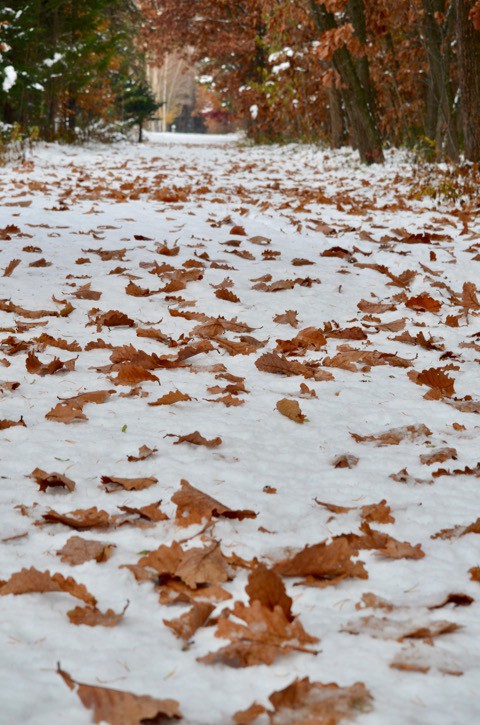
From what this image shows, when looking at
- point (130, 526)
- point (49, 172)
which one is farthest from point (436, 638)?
point (49, 172)

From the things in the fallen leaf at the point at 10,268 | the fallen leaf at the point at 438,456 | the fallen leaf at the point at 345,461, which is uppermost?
the fallen leaf at the point at 10,268

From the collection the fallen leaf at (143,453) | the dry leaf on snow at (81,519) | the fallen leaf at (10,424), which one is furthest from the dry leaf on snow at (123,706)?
the fallen leaf at (10,424)

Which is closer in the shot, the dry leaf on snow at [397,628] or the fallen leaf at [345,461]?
the dry leaf on snow at [397,628]

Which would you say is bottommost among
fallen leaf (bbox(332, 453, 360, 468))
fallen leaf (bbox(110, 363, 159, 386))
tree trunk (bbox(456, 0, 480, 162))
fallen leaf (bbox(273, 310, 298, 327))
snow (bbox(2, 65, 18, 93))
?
fallen leaf (bbox(332, 453, 360, 468))

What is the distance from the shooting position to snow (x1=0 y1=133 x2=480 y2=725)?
134 centimetres

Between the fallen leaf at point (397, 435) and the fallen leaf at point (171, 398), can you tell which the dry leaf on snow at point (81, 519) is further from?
the fallen leaf at point (397, 435)

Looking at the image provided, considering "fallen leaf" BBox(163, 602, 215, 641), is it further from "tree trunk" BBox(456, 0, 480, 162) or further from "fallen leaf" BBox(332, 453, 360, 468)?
"tree trunk" BBox(456, 0, 480, 162)

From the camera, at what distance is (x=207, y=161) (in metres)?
17.6

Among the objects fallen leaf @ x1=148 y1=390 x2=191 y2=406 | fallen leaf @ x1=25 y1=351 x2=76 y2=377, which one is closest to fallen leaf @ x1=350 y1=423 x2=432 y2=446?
fallen leaf @ x1=148 y1=390 x2=191 y2=406

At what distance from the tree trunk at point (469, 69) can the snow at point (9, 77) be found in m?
9.40

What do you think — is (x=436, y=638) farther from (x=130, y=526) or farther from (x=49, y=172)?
(x=49, y=172)

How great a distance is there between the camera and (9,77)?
14.0m

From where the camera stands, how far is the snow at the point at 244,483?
4.40ft

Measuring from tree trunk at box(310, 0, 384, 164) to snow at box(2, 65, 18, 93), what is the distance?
245 inches
